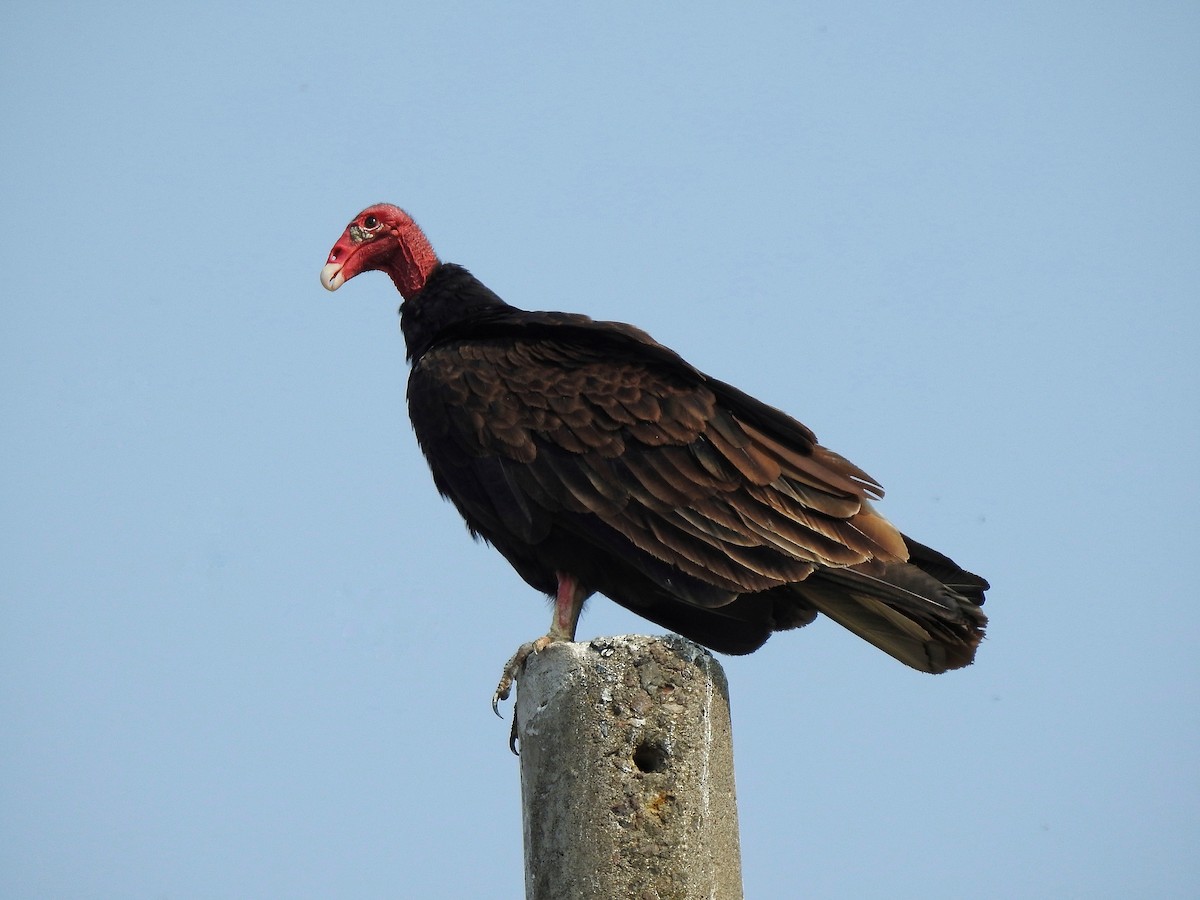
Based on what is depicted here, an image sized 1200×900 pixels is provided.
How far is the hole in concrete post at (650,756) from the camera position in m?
3.88

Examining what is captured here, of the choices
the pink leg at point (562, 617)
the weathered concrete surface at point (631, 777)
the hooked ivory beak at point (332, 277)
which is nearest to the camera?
the weathered concrete surface at point (631, 777)

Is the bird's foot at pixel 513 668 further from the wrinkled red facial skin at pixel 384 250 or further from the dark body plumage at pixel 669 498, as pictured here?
the wrinkled red facial skin at pixel 384 250

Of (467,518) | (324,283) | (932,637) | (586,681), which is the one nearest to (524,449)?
(467,518)

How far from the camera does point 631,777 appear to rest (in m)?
3.85

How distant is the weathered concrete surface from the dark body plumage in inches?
26.3

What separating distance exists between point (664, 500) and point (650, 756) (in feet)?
3.44

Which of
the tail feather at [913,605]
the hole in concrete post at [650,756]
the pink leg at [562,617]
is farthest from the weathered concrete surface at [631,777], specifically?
the tail feather at [913,605]

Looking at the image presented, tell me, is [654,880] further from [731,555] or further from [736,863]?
[731,555]

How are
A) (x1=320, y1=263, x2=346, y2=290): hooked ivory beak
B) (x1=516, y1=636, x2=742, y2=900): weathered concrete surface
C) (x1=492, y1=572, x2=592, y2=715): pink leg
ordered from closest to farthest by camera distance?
(x1=516, y1=636, x2=742, y2=900): weathered concrete surface → (x1=492, y1=572, x2=592, y2=715): pink leg → (x1=320, y1=263, x2=346, y2=290): hooked ivory beak

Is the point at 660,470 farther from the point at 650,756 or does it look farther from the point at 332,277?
the point at 332,277

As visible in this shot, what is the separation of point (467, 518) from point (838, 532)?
4.26 ft

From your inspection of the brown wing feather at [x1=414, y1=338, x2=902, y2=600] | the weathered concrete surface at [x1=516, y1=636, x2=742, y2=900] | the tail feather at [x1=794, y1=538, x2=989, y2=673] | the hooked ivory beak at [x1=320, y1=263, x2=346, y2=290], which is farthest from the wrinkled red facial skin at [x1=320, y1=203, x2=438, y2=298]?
the weathered concrete surface at [x1=516, y1=636, x2=742, y2=900]

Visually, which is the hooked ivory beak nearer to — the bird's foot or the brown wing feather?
the brown wing feather

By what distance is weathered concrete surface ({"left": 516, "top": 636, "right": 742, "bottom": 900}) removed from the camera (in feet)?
12.4
